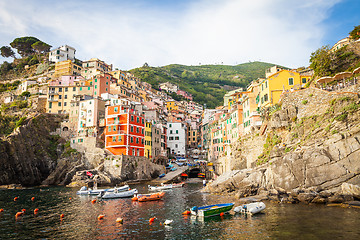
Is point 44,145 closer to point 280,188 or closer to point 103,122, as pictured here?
point 103,122

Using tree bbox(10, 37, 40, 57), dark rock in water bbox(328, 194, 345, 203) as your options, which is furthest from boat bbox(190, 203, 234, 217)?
tree bbox(10, 37, 40, 57)

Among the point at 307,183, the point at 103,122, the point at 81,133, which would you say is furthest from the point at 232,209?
the point at 81,133

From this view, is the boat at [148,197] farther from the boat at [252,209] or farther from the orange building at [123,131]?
the orange building at [123,131]

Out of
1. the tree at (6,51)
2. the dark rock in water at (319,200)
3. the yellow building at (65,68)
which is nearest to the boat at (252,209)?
the dark rock in water at (319,200)

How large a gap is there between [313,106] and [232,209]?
22274 millimetres

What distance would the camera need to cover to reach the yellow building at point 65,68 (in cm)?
10781

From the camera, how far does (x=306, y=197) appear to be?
31625mm

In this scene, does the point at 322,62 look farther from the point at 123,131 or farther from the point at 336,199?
the point at 123,131

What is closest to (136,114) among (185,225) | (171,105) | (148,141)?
(148,141)

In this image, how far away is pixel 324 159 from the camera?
32938 mm

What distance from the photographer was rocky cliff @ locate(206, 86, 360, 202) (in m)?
31.4

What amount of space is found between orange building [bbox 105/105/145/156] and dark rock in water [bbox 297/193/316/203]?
48977 mm

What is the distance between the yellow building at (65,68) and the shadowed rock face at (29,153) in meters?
31.2

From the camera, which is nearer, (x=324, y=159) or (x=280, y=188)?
(x=324, y=159)
